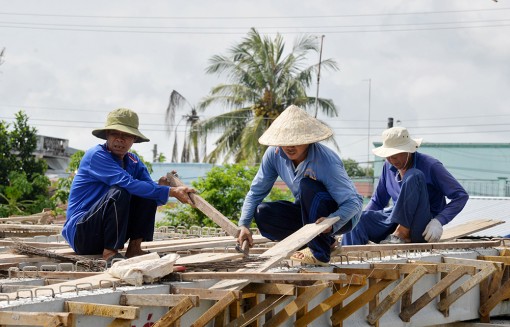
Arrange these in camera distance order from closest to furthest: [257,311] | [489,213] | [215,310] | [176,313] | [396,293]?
[176,313]
[215,310]
[257,311]
[396,293]
[489,213]

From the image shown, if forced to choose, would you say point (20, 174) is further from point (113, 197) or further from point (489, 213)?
point (113, 197)

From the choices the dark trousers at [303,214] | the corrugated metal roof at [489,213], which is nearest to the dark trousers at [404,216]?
the dark trousers at [303,214]

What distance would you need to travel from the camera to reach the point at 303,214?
23.8ft

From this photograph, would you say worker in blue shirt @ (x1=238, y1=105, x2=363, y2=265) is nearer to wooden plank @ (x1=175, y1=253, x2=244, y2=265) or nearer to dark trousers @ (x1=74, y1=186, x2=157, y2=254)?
wooden plank @ (x1=175, y1=253, x2=244, y2=265)

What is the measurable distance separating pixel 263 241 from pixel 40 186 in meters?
12.7

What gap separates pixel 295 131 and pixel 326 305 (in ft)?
4.29

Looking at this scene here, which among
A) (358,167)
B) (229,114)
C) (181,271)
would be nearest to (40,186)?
(229,114)

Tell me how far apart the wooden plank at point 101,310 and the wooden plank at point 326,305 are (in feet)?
6.57

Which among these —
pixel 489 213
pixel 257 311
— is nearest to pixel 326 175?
pixel 257 311

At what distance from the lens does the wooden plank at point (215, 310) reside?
569 cm

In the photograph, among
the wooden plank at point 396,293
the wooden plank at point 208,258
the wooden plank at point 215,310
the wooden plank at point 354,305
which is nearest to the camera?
the wooden plank at point 215,310

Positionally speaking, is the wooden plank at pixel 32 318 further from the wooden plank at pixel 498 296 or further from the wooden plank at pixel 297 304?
the wooden plank at pixel 498 296

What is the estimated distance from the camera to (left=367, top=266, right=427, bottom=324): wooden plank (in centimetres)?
740

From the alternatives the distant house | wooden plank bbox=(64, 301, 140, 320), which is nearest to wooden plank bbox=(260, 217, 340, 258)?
wooden plank bbox=(64, 301, 140, 320)
